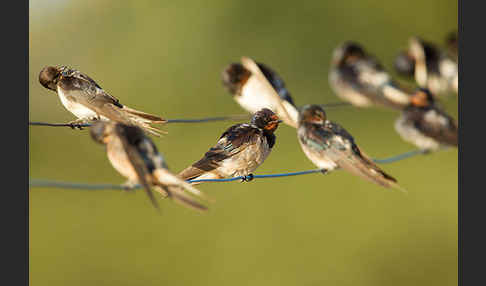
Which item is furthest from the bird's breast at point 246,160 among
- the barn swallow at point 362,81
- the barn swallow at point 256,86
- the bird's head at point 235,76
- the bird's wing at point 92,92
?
the barn swallow at point 362,81

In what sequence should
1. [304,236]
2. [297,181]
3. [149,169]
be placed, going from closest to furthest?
[149,169] → [304,236] → [297,181]

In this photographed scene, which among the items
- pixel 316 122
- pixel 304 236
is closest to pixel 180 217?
pixel 304 236

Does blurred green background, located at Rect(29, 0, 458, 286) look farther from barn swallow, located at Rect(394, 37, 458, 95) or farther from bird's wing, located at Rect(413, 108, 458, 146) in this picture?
bird's wing, located at Rect(413, 108, 458, 146)

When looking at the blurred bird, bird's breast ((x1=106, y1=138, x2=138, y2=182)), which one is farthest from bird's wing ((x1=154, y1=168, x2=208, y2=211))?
the blurred bird

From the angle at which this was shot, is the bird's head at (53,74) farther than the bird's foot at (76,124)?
Yes

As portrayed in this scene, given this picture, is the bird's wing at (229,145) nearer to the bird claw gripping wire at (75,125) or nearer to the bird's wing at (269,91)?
the bird claw gripping wire at (75,125)

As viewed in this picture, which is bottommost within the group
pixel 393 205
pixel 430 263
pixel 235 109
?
pixel 430 263

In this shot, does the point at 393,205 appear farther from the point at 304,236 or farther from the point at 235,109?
the point at 235,109
